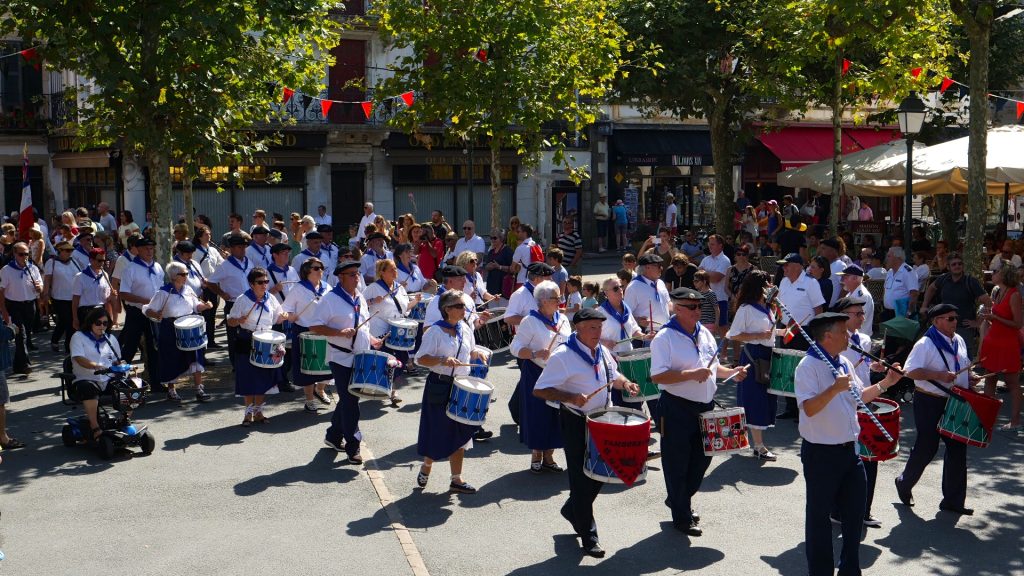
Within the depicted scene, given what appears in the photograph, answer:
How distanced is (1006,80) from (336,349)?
832 inches

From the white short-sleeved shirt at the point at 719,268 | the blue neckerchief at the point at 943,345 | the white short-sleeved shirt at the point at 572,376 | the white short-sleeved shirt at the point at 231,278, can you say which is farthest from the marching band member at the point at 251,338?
the blue neckerchief at the point at 943,345

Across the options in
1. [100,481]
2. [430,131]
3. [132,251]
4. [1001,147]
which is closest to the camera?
[100,481]

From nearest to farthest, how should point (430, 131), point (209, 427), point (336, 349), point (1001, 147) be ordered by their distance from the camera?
point (336, 349) → point (209, 427) → point (1001, 147) → point (430, 131)

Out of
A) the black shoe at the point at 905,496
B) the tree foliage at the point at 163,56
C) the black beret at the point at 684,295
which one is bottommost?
the black shoe at the point at 905,496

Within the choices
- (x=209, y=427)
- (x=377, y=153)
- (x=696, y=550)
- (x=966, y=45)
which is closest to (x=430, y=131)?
(x=377, y=153)

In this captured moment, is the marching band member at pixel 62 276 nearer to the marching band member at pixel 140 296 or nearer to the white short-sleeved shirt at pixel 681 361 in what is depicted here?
the marching band member at pixel 140 296

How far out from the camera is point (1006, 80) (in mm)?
26203

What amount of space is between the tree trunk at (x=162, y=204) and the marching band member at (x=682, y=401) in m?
8.67

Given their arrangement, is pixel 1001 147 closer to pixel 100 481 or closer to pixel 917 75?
pixel 917 75

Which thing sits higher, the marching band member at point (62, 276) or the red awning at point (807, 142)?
the red awning at point (807, 142)

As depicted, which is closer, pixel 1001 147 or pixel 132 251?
pixel 132 251

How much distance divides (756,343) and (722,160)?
588 inches

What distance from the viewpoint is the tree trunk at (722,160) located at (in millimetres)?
24516

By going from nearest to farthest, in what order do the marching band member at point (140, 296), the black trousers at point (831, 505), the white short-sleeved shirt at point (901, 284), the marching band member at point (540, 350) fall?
the black trousers at point (831, 505)
the marching band member at point (540, 350)
the marching band member at point (140, 296)
the white short-sleeved shirt at point (901, 284)
